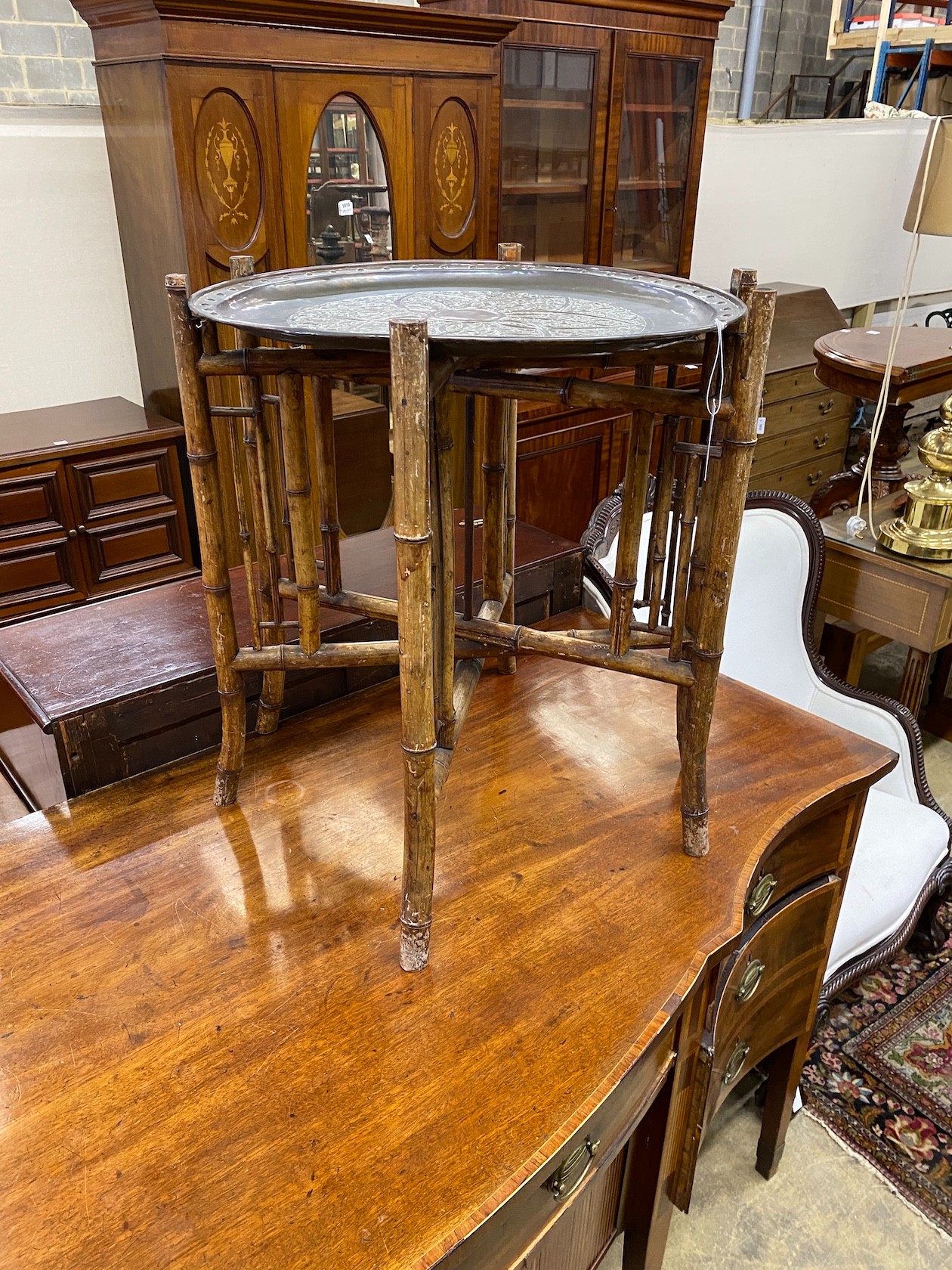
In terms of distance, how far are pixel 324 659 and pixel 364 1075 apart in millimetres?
460

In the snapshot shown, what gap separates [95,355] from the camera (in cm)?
278

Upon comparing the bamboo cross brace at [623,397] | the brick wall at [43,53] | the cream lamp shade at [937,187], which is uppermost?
the brick wall at [43,53]

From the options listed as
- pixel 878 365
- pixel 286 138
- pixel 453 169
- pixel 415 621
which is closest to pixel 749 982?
pixel 415 621

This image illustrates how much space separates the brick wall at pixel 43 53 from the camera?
2389 mm

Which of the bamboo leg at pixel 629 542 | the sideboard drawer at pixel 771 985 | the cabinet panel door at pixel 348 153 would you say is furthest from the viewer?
the cabinet panel door at pixel 348 153

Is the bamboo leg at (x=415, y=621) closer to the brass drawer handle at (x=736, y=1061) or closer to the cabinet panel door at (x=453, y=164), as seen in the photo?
the brass drawer handle at (x=736, y=1061)

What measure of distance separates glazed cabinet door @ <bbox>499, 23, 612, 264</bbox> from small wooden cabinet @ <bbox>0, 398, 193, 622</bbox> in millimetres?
1317

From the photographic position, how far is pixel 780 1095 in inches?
58.7

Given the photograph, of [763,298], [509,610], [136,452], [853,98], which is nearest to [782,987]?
[509,610]

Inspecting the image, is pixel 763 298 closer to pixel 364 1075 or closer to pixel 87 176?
pixel 364 1075

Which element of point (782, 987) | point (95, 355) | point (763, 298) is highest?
point (763, 298)

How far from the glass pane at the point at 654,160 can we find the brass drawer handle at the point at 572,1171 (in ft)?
10.0

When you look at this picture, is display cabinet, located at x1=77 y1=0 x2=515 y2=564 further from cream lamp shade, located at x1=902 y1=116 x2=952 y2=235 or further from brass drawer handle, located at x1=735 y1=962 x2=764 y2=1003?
brass drawer handle, located at x1=735 y1=962 x2=764 y2=1003

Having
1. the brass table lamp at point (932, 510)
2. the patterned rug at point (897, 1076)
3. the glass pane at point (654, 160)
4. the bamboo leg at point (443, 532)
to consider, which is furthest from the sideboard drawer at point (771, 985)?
the glass pane at point (654, 160)
